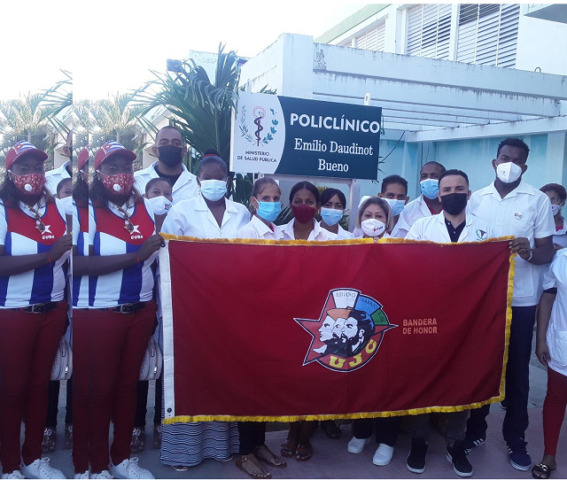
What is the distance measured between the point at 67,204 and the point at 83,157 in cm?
23

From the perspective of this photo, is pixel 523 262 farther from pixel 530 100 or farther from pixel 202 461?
pixel 530 100

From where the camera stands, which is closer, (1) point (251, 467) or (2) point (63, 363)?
(2) point (63, 363)

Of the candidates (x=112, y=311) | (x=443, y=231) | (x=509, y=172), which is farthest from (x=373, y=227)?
(x=112, y=311)

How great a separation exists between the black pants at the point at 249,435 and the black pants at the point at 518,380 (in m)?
1.53

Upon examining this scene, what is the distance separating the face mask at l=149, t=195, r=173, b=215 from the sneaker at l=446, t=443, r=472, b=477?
2554 mm

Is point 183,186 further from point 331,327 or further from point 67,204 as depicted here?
point 67,204

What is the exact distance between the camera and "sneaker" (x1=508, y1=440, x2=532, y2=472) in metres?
3.48

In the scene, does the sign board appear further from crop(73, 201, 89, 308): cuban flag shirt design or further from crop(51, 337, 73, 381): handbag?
crop(51, 337, 73, 381): handbag

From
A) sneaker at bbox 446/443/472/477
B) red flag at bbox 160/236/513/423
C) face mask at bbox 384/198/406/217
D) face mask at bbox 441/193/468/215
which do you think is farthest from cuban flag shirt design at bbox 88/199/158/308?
face mask at bbox 384/198/406/217

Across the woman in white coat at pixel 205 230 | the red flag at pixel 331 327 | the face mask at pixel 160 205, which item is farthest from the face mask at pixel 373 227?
the face mask at pixel 160 205

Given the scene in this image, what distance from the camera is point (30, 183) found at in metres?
2.17

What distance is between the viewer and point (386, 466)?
3.46m

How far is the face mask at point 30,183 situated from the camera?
215cm

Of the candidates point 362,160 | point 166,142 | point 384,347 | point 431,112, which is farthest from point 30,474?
point 431,112
